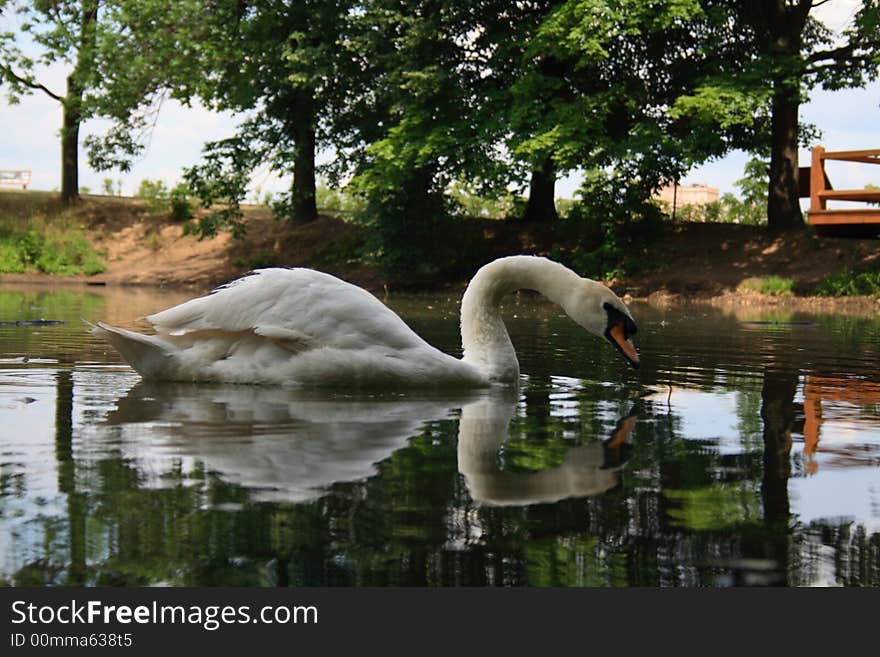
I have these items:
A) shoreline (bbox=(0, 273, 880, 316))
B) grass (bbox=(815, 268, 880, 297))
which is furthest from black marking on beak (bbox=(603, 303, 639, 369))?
grass (bbox=(815, 268, 880, 297))

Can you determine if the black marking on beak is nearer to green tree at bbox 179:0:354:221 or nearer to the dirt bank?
the dirt bank

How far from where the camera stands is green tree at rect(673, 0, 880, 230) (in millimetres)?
25297

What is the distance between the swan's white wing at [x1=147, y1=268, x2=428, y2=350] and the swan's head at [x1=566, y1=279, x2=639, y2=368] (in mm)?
1147

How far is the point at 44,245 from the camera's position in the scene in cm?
3575

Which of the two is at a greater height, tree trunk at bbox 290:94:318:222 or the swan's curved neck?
tree trunk at bbox 290:94:318:222

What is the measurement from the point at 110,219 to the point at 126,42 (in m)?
7.27

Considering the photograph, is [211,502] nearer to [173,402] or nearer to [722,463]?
[722,463]

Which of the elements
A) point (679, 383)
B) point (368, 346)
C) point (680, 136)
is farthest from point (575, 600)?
point (680, 136)

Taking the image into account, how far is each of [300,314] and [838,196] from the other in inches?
760

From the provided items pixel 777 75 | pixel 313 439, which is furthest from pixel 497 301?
pixel 777 75

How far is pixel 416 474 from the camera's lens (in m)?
4.59

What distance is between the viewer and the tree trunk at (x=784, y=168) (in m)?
28.5

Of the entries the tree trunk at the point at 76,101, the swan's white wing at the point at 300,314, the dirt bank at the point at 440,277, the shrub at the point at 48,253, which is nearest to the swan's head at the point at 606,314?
the swan's white wing at the point at 300,314

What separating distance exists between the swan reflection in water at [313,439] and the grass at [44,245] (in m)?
29.1
